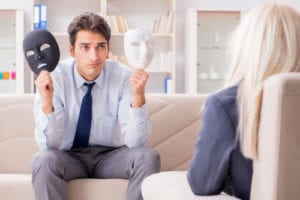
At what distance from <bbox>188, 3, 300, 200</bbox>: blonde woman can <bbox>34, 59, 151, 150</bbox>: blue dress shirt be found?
86cm

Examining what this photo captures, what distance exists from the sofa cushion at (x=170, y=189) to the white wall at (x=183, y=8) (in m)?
4.30

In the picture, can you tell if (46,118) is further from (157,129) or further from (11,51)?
(11,51)

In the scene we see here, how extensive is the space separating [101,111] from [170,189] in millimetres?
991

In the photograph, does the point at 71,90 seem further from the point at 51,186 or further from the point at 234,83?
the point at 234,83

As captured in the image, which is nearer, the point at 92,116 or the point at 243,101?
the point at 243,101

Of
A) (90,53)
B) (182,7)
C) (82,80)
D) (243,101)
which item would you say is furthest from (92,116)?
(182,7)

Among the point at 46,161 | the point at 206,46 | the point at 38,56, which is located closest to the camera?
the point at 46,161

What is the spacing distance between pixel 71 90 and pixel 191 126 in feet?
2.10

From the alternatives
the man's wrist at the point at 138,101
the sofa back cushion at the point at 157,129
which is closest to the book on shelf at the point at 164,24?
the sofa back cushion at the point at 157,129

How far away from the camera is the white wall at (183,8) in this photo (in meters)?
5.59

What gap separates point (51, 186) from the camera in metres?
1.78

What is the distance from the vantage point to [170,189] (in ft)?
3.89

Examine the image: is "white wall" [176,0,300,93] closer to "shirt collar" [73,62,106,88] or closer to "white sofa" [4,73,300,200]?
"white sofa" [4,73,300,200]

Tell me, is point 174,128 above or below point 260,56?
below
